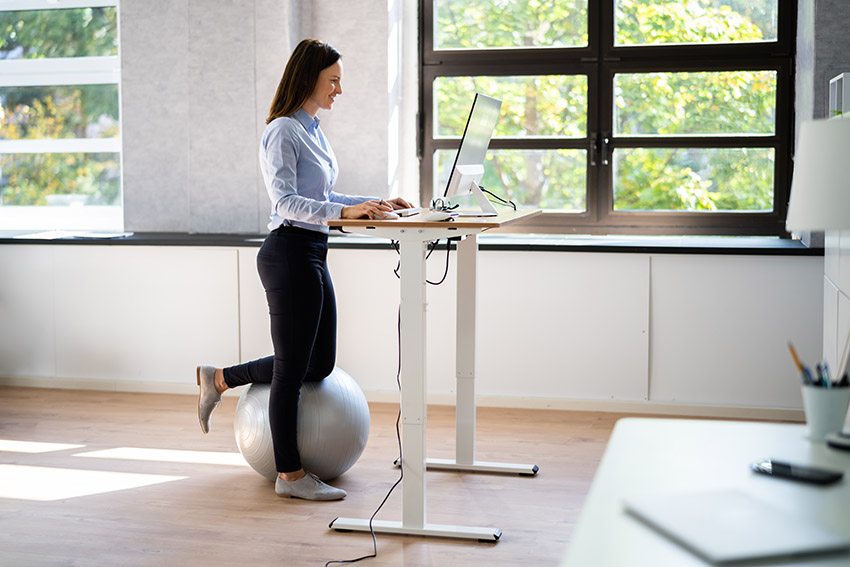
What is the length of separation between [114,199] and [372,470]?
273 cm

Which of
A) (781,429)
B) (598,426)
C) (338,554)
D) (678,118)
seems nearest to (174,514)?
(338,554)

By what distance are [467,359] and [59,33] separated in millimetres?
3460

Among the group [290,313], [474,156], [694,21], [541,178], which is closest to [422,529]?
[290,313]

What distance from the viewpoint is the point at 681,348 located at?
4.26m

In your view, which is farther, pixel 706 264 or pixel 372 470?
pixel 706 264

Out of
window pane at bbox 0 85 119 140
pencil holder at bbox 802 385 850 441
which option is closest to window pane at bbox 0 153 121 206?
window pane at bbox 0 85 119 140

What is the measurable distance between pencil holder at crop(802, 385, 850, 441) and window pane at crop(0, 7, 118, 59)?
15.6ft

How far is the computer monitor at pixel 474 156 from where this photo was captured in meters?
3.04

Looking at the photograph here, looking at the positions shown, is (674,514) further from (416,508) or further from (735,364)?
(735,364)

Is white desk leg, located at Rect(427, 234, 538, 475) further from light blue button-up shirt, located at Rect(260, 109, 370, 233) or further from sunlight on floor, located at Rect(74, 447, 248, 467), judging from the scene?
sunlight on floor, located at Rect(74, 447, 248, 467)

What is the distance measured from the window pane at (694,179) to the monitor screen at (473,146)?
1.62 m

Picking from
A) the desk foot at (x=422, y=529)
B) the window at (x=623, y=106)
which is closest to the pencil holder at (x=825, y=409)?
the desk foot at (x=422, y=529)

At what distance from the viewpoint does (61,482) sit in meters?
3.39

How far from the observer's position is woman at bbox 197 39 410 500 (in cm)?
296
